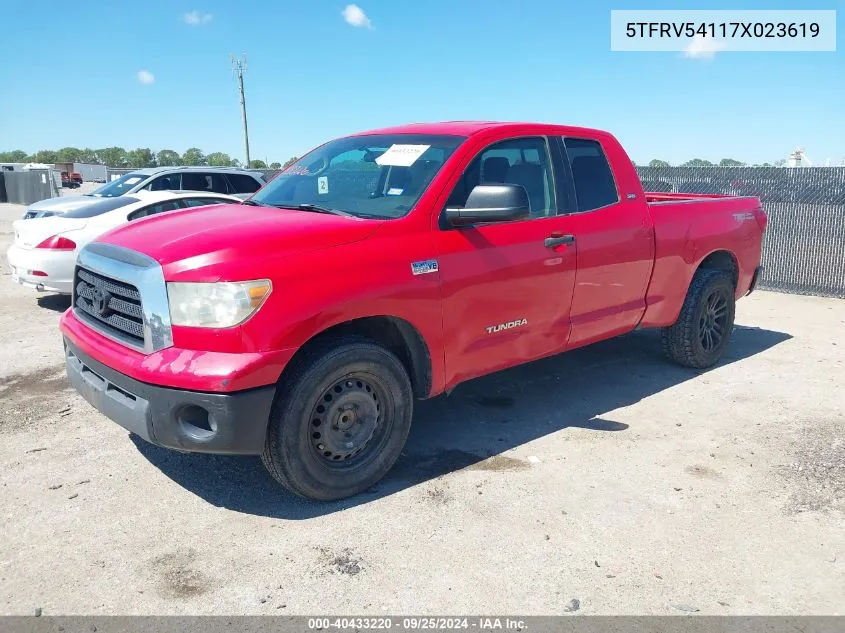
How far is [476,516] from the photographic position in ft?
11.7

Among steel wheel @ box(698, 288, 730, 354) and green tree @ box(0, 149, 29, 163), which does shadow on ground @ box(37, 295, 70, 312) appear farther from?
green tree @ box(0, 149, 29, 163)

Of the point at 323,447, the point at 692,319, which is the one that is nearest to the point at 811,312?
the point at 692,319

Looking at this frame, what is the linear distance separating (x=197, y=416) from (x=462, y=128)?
2.43m

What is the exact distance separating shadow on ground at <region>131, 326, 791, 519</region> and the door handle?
1267 mm

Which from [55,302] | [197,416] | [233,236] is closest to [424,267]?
[233,236]

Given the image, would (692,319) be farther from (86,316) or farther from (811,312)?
(86,316)

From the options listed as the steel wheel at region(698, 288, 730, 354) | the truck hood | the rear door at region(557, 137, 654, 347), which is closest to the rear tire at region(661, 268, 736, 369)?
the steel wheel at region(698, 288, 730, 354)

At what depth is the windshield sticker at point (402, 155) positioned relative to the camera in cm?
419

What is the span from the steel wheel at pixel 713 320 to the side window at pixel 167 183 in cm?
893

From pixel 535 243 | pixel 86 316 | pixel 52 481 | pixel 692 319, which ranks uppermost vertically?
pixel 535 243

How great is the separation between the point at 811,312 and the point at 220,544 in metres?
8.30

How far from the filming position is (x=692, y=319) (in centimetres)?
591

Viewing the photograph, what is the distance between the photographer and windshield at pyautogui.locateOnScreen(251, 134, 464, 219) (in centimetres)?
402

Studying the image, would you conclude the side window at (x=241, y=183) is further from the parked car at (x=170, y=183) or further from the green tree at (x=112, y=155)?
the green tree at (x=112, y=155)
